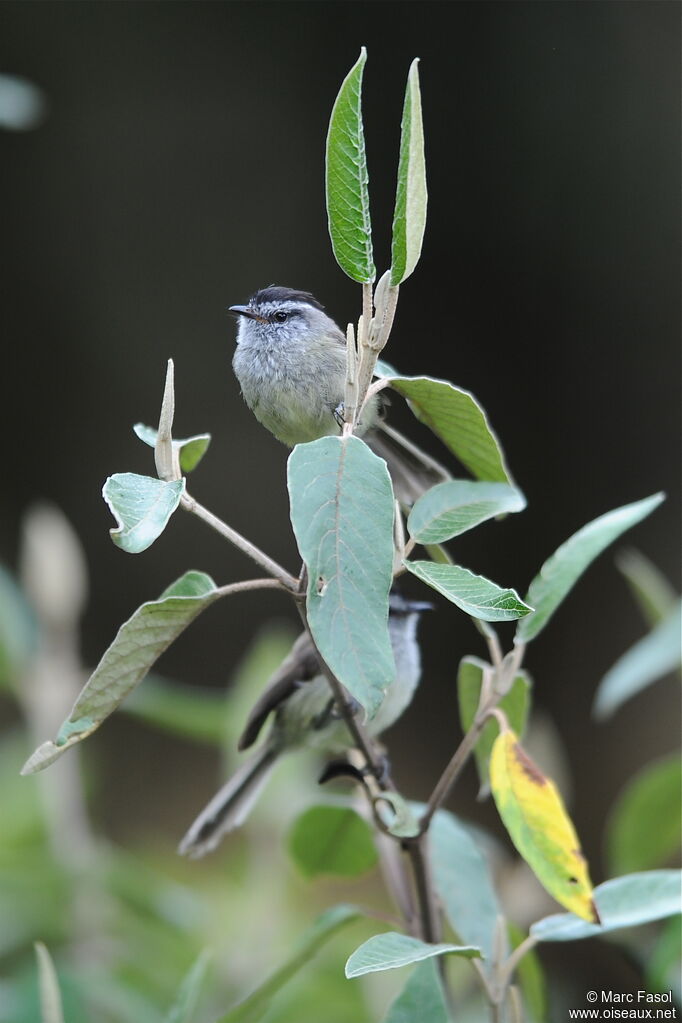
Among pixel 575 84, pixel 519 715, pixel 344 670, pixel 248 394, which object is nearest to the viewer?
pixel 344 670

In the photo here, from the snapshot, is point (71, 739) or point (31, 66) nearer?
point (71, 739)

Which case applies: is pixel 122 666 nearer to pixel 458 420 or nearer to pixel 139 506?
pixel 139 506

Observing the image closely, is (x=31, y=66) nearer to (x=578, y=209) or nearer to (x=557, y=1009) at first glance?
(x=578, y=209)

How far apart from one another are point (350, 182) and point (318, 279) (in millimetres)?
2875

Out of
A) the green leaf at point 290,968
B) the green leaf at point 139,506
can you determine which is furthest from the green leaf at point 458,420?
the green leaf at point 290,968

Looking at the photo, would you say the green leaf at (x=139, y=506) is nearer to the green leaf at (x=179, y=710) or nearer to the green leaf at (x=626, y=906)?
the green leaf at (x=626, y=906)

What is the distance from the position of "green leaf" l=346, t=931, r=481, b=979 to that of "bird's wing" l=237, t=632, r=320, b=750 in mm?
499

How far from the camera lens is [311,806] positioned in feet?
4.64

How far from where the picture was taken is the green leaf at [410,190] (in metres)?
0.86

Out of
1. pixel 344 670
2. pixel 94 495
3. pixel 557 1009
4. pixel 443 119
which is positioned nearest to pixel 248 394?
pixel 344 670

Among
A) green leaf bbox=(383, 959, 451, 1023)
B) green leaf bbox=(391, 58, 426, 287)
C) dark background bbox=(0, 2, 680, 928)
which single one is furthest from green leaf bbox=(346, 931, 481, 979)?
dark background bbox=(0, 2, 680, 928)

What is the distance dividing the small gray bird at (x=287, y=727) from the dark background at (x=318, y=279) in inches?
72.5

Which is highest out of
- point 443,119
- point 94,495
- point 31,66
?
point 31,66

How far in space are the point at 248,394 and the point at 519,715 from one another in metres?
0.68
